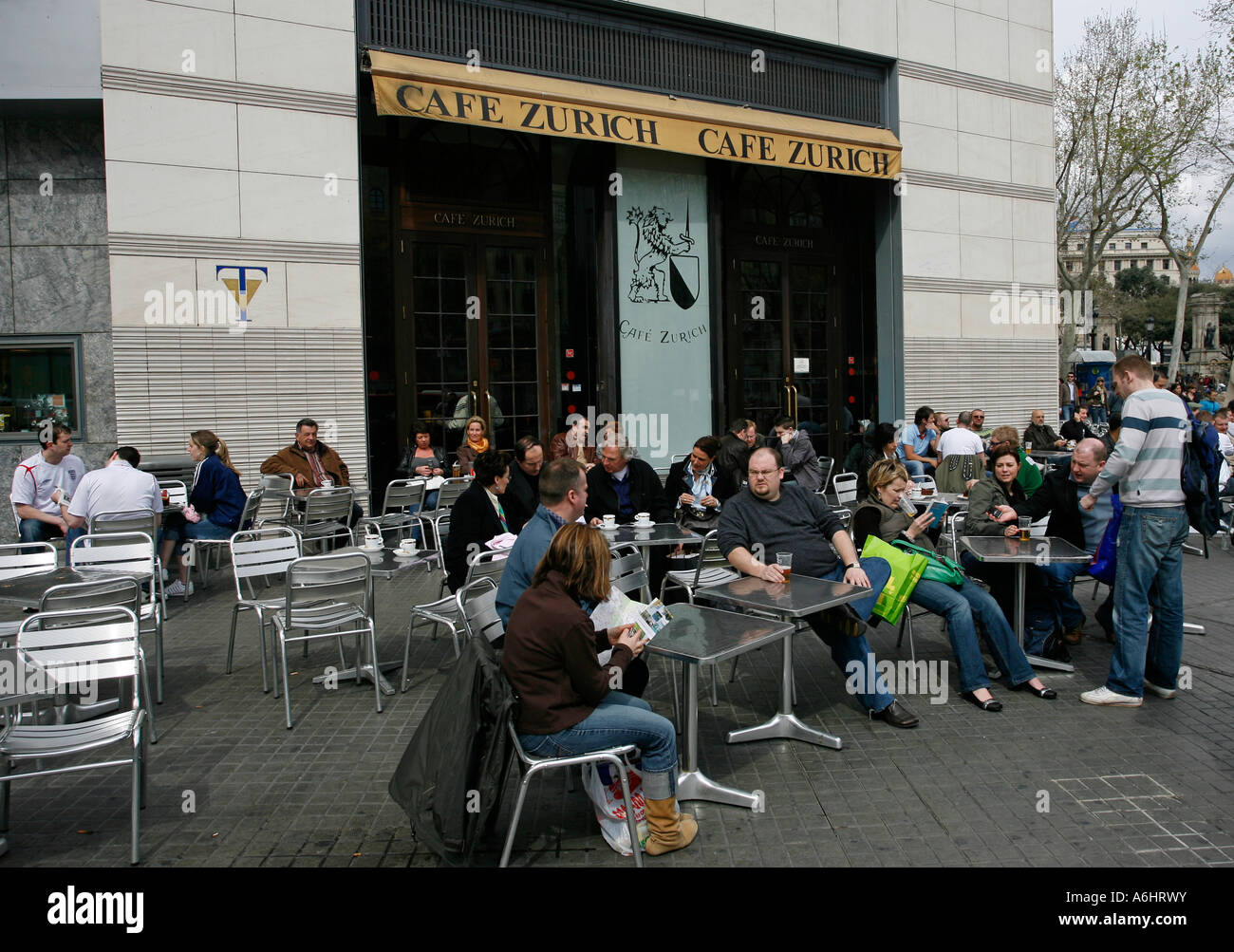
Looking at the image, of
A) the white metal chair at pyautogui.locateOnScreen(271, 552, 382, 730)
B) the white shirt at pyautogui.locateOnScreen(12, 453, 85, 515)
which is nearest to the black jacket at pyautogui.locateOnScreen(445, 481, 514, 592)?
the white metal chair at pyautogui.locateOnScreen(271, 552, 382, 730)

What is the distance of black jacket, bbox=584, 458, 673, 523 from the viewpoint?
7938mm

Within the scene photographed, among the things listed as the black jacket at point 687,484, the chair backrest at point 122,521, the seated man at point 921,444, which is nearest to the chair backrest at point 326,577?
the chair backrest at point 122,521

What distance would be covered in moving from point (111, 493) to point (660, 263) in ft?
26.8

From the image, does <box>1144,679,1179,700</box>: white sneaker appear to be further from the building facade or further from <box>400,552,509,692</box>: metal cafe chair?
the building facade

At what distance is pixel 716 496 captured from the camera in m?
9.08

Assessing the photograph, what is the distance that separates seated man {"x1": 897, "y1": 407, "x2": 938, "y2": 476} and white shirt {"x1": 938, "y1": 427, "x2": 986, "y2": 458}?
1474 millimetres

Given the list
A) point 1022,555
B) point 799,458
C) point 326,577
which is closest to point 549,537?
point 326,577

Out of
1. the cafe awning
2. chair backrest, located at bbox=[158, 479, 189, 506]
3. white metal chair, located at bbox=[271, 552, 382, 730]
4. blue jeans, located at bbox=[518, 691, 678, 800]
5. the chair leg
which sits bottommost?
the chair leg

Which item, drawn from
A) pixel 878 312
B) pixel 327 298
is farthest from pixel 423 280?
pixel 878 312

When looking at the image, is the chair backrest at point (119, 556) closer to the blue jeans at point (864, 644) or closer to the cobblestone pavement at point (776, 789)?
the cobblestone pavement at point (776, 789)

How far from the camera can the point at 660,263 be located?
542 inches
